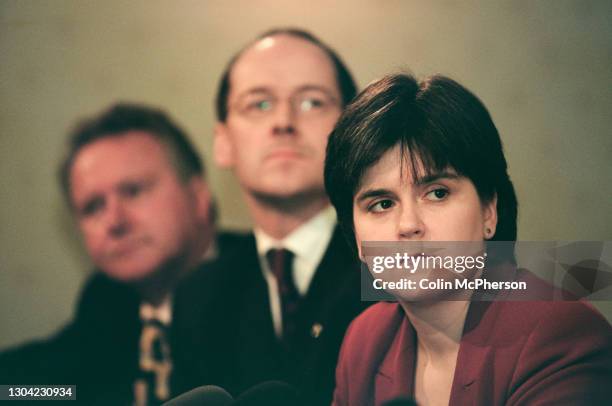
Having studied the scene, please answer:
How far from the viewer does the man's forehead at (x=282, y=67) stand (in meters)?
1.61

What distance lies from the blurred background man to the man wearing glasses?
0.34 feet

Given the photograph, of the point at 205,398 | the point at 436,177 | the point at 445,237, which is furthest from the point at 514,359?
the point at 205,398

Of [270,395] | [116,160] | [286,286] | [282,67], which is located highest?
[282,67]

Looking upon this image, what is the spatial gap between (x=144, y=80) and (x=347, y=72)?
0.54 metres

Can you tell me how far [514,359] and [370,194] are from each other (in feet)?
1.48

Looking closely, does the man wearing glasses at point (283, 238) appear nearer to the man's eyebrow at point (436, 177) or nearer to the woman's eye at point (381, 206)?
the woman's eye at point (381, 206)

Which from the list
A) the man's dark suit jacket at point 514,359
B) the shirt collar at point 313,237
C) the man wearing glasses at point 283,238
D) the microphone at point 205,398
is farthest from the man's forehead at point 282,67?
the microphone at point 205,398

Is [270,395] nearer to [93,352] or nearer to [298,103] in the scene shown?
[93,352]

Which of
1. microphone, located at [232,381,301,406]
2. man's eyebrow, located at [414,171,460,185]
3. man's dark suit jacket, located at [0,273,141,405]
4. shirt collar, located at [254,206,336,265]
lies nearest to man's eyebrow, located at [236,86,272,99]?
shirt collar, located at [254,206,336,265]

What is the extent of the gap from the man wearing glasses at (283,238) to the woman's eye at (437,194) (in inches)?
11.3

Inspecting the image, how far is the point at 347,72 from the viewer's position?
1604mm

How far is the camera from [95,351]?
5.53 feet

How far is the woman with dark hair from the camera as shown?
1.29 meters

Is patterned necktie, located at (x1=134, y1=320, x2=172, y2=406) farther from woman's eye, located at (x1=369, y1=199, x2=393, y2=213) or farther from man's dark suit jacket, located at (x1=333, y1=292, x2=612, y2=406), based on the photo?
woman's eye, located at (x1=369, y1=199, x2=393, y2=213)
